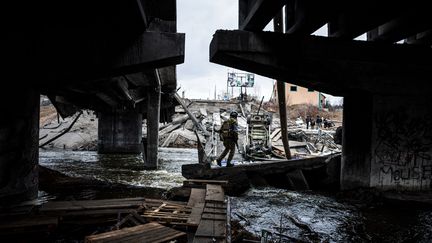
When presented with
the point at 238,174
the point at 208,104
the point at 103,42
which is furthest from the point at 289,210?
the point at 208,104

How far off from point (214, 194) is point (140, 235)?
3.32m

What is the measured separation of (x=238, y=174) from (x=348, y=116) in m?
3.82

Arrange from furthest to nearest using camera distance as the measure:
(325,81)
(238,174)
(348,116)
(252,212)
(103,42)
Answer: (238,174) → (348,116) → (325,81) → (252,212) → (103,42)

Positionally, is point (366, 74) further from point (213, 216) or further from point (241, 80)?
point (241, 80)

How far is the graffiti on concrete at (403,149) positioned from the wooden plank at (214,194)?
437 cm

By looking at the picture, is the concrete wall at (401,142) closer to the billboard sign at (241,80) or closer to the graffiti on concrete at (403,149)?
the graffiti on concrete at (403,149)

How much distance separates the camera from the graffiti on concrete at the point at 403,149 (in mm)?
9148

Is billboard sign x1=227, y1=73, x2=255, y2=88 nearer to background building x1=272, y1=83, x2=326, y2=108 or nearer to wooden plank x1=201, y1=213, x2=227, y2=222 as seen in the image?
background building x1=272, y1=83, x2=326, y2=108

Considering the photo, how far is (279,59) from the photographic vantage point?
8.34 meters

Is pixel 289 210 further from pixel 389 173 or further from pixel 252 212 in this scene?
pixel 389 173

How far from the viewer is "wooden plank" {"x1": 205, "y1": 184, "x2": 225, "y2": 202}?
24.3 ft

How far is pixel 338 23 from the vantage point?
8297mm

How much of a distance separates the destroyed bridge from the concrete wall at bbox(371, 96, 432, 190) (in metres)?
0.03

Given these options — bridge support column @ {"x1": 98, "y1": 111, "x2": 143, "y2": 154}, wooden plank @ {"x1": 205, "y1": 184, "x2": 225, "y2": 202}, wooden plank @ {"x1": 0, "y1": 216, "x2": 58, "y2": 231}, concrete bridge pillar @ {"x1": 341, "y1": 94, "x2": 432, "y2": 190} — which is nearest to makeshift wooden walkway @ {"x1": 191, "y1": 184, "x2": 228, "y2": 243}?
wooden plank @ {"x1": 205, "y1": 184, "x2": 225, "y2": 202}
